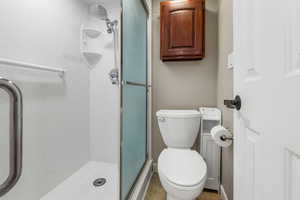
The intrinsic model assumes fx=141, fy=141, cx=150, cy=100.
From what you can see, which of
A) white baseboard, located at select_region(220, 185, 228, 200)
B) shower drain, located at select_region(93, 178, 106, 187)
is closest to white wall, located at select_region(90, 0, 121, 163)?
shower drain, located at select_region(93, 178, 106, 187)

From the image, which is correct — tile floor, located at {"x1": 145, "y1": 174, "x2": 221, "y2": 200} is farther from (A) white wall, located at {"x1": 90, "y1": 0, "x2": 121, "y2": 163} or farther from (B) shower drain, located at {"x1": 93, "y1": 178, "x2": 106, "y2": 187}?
(A) white wall, located at {"x1": 90, "y1": 0, "x2": 121, "y2": 163}

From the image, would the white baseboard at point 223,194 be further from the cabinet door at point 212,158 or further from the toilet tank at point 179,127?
the toilet tank at point 179,127

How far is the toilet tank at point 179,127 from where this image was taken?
138cm

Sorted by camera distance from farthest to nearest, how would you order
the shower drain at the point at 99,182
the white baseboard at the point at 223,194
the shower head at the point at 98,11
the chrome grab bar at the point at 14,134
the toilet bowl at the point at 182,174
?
the shower head at the point at 98,11
the shower drain at the point at 99,182
the white baseboard at the point at 223,194
the toilet bowl at the point at 182,174
the chrome grab bar at the point at 14,134

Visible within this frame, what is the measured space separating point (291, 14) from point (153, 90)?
1.48 metres

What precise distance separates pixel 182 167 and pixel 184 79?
989mm

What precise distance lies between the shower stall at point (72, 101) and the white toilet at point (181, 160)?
0.27 m

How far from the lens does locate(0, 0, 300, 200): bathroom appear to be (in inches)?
16.5

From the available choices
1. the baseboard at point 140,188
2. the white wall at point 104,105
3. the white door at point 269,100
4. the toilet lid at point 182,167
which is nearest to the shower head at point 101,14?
the white wall at point 104,105

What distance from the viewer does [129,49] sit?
108 centimetres

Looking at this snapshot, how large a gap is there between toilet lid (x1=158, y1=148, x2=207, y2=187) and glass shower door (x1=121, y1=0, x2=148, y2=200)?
25 centimetres

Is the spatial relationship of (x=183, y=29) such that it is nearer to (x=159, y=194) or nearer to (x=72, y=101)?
(x=72, y=101)

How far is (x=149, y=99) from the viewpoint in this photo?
167 cm

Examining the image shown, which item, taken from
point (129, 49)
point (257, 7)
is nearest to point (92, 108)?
point (129, 49)
